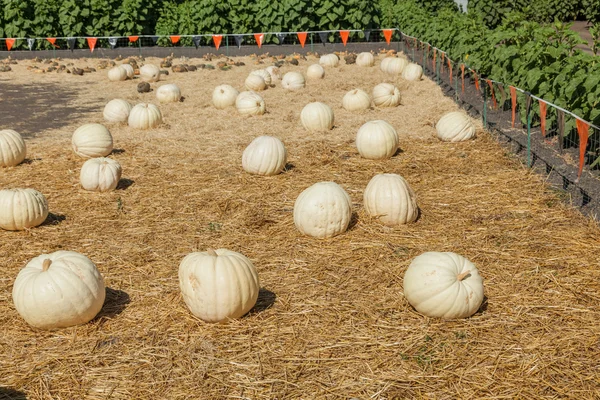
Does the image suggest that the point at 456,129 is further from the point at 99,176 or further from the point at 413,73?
the point at 413,73

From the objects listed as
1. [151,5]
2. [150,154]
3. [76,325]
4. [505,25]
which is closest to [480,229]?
[76,325]

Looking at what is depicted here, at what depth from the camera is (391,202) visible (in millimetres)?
6348

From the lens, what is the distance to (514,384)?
153 inches

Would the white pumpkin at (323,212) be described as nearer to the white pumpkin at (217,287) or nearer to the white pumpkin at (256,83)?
the white pumpkin at (217,287)

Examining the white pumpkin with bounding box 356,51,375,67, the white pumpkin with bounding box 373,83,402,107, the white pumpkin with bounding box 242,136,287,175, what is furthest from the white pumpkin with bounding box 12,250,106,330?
the white pumpkin with bounding box 356,51,375,67

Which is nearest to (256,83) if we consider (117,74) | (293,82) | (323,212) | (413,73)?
(293,82)

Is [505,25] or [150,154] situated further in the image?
[505,25]

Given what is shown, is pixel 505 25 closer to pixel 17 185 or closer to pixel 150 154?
pixel 150 154

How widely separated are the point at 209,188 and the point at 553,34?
6.01 meters

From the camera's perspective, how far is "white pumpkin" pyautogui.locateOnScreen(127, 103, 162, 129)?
36.3 ft

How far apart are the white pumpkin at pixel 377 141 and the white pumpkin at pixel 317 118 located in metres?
1.78

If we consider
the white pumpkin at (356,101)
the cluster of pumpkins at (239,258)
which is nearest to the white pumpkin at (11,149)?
the cluster of pumpkins at (239,258)

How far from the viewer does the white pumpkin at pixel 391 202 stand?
636 centimetres

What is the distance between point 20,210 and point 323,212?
2.96 m
